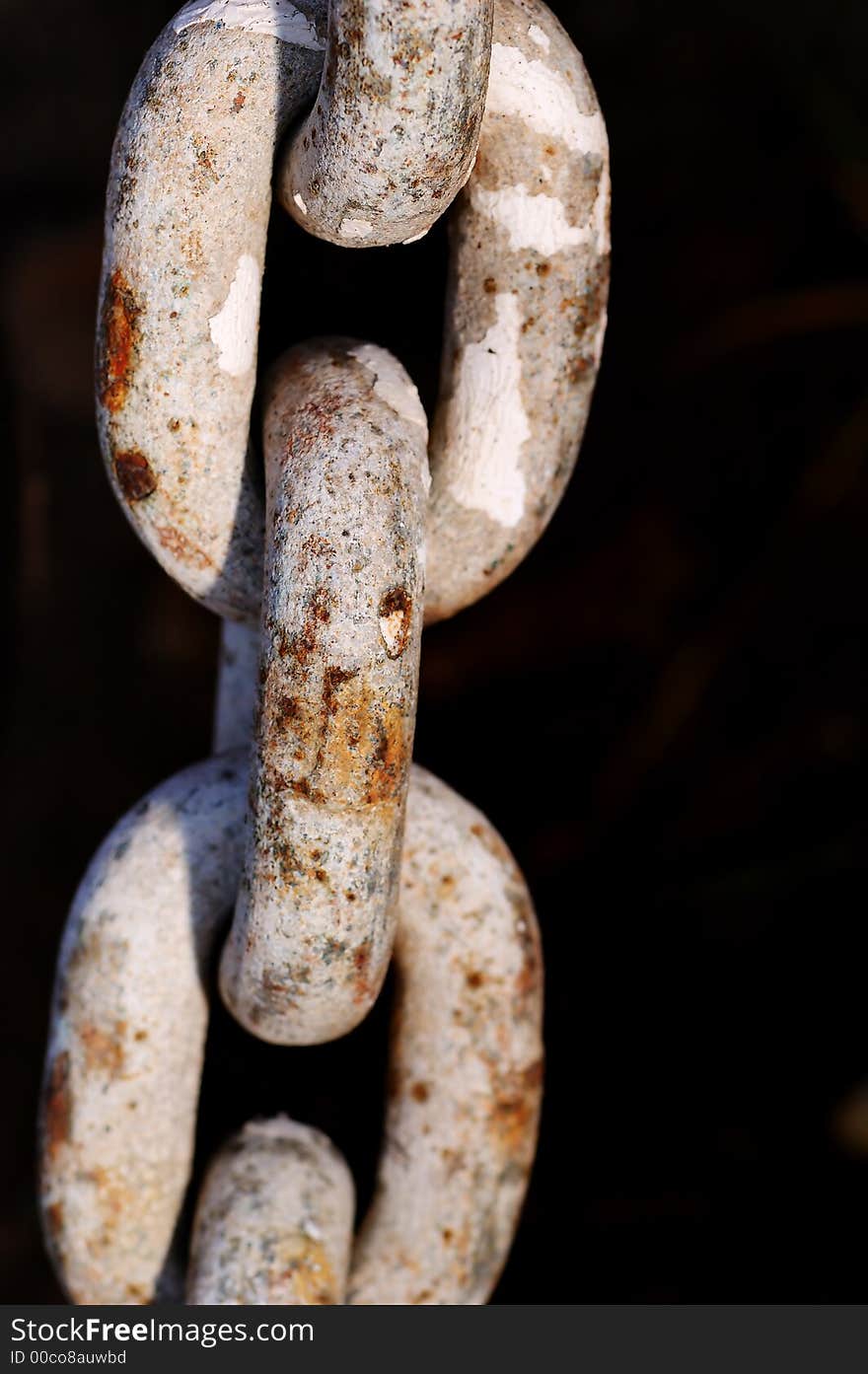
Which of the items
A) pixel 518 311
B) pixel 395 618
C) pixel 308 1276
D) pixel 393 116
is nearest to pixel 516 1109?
pixel 308 1276

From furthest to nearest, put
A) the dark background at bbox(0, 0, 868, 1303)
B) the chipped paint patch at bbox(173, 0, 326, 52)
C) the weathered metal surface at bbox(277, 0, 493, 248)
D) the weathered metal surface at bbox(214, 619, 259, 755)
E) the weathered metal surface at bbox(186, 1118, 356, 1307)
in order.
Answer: the dark background at bbox(0, 0, 868, 1303), the weathered metal surface at bbox(214, 619, 259, 755), the weathered metal surface at bbox(186, 1118, 356, 1307), the chipped paint patch at bbox(173, 0, 326, 52), the weathered metal surface at bbox(277, 0, 493, 248)

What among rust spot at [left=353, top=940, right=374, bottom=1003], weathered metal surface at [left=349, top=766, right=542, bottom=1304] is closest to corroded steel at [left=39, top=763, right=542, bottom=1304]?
→ weathered metal surface at [left=349, top=766, right=542, bottom=1304]

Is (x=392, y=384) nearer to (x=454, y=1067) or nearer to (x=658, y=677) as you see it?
(x=454, y=1067)

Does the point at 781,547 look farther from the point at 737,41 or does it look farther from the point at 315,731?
the point at 315,731

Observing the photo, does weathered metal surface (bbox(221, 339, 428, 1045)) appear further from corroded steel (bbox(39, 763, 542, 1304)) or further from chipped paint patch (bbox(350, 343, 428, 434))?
corroded steel (bbox(39, 763, 542, 1304))

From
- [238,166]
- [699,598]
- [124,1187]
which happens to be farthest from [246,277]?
[699,598]

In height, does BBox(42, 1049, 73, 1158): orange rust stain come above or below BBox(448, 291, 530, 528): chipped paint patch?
below
